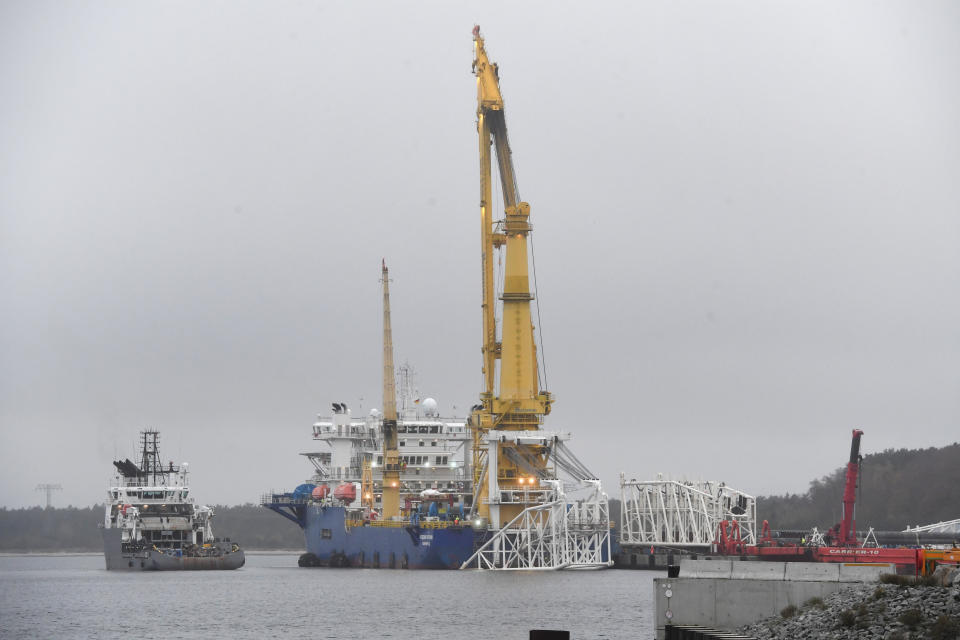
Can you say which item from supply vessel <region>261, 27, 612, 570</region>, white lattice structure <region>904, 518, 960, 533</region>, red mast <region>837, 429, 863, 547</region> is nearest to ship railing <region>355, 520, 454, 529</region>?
supply vessel <region>261, 27, 612, 570</region>

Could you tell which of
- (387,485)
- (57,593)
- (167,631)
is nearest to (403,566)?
(387,485)

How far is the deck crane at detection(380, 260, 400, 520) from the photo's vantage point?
82.3 metres

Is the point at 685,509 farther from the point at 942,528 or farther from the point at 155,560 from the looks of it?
the point at 155,560

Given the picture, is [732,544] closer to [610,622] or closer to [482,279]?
[482,279]

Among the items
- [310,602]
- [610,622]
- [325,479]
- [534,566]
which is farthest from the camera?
[325,479]

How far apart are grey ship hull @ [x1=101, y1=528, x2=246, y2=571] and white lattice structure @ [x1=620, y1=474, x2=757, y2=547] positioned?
22.5 m

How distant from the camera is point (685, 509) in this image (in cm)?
8538

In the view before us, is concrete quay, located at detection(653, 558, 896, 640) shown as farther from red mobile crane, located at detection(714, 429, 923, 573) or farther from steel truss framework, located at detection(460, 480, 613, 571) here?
steel truss framework, located at detection(460, 480, 613, 571)

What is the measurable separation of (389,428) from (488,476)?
10.6 m

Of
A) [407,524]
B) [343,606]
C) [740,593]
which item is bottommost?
[343,606]

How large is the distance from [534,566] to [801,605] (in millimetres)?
46944

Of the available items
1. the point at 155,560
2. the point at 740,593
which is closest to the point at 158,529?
the point at 155,560

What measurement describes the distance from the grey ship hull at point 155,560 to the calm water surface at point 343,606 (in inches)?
125

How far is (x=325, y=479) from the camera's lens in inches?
3799
